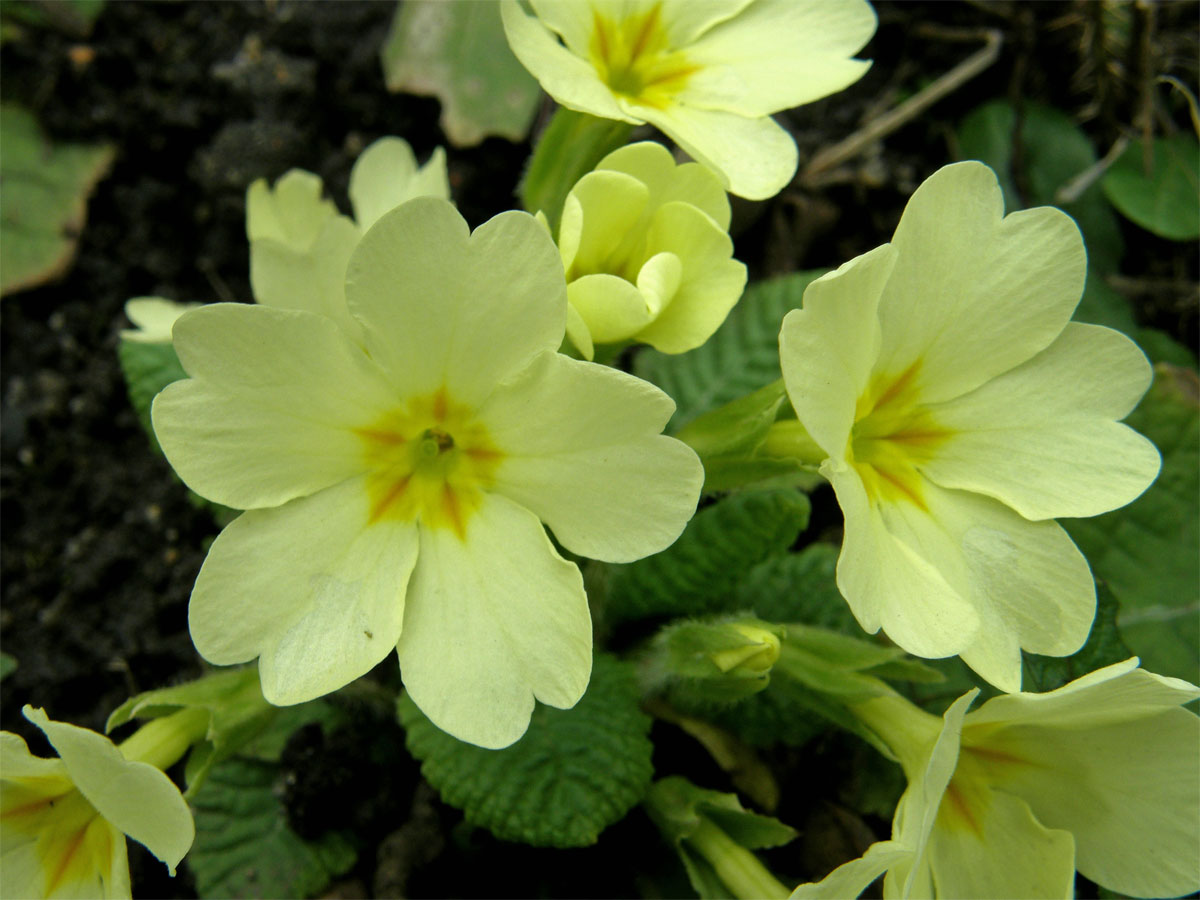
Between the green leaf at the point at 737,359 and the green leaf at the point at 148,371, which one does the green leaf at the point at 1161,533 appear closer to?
the green leaf at the point at 737,359

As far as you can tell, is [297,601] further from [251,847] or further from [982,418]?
[982,418]

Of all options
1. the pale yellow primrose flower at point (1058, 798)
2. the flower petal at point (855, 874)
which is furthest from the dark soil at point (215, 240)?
the flower petal at point (855, 874)

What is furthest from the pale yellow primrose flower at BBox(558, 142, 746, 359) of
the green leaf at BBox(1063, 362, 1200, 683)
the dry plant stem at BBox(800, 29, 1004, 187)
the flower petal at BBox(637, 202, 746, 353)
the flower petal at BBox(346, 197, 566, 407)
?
the dry plant stem at BBox(800, 29, 1004, 187)

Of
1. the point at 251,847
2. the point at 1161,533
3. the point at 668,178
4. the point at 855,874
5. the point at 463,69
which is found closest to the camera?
the point at 855,874

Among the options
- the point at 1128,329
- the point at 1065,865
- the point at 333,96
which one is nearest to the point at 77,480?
the point at 333,96

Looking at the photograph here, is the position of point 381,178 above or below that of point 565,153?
below

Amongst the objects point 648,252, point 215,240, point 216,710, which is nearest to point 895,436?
point 648,252
